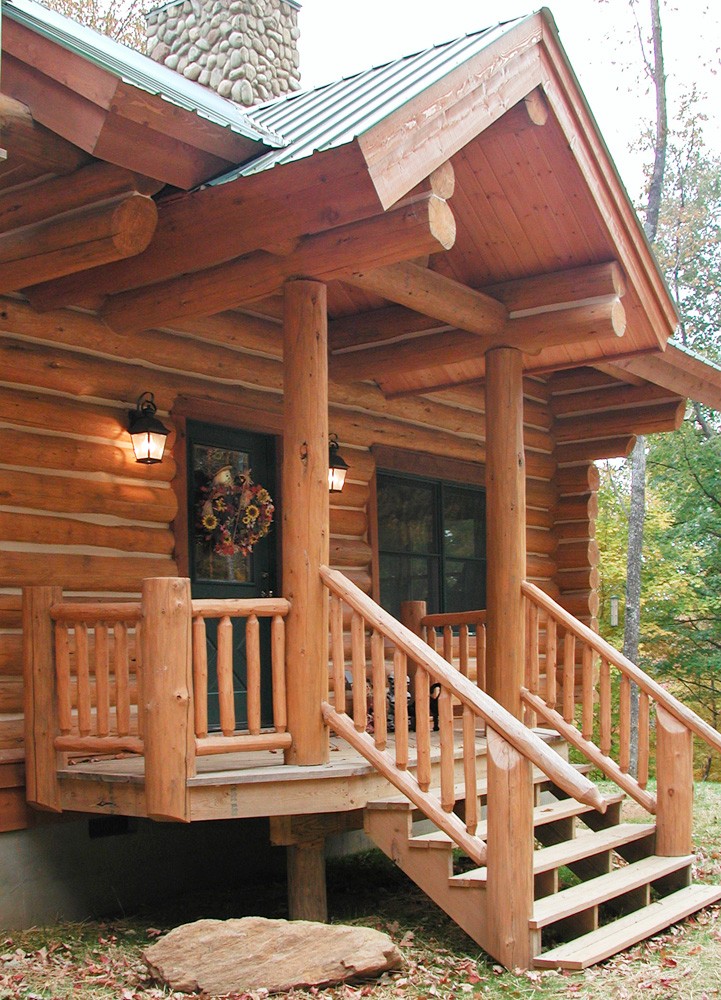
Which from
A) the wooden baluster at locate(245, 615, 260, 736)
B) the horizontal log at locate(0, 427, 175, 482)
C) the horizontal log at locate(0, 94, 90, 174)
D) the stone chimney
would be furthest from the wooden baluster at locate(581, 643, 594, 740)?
the stone chimney

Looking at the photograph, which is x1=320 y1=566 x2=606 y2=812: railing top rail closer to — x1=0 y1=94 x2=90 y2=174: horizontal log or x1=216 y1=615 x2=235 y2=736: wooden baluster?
x1=216 y1=615 x2=235 y2=736: wooden baluster

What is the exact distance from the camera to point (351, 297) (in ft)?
28.3

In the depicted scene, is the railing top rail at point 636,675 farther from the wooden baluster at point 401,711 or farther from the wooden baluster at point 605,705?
the wooden baluster at point 401,711

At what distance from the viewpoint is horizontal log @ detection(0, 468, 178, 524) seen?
671 centimetres

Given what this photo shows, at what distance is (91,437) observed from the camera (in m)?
7.18

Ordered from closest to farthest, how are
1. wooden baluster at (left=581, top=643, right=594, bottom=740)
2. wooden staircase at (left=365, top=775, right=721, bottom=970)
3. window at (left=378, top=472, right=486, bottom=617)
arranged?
wooden staircase at (left=365, top=775, right=721, bottom=970) < wooden baluster at (left=581, top=643, right=594, bottom=740) < window at (left=378, top=472, right=486, bottom=617)

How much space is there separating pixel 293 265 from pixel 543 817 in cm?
364

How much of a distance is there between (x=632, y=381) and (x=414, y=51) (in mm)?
4719

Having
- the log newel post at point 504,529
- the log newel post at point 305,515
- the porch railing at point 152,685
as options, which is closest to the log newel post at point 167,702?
the porch railing at point 152,685

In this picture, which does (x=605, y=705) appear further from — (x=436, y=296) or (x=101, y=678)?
(x=101, y=678)

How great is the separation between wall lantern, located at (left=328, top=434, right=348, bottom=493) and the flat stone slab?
13.6 feet

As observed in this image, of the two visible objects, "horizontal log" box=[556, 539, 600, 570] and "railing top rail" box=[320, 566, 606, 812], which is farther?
"horizontal log" box=[556, 539, 600, 570]

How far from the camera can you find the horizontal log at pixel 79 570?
6.65 meters

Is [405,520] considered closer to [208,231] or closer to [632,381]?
[632,381]
